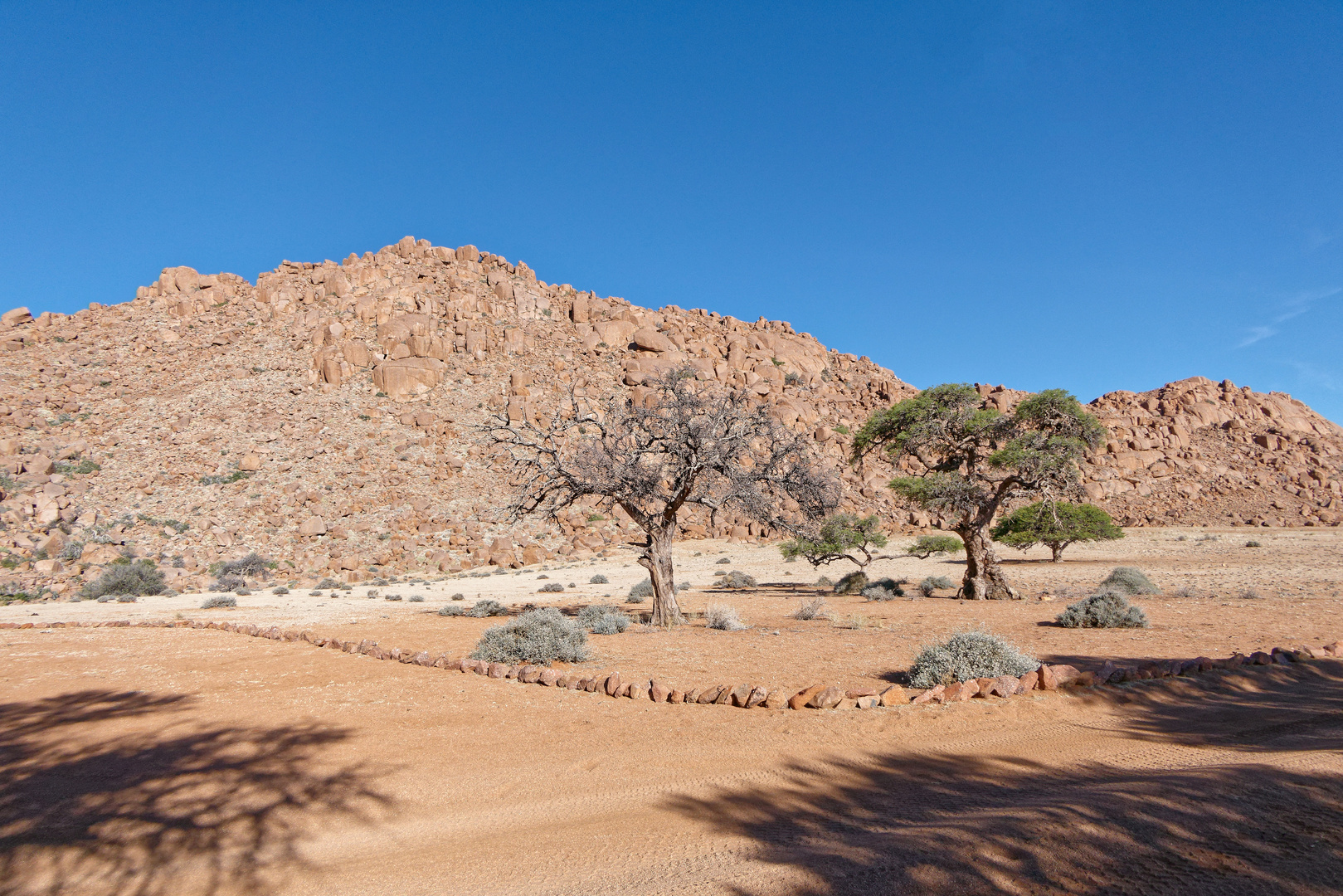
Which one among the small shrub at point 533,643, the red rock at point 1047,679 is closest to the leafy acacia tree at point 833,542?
the small shrub at point 533,643

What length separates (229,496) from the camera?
A: 38562 mm

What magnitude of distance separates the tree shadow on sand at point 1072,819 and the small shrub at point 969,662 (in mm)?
1799

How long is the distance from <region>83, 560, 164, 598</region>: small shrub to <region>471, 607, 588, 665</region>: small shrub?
83.1ft

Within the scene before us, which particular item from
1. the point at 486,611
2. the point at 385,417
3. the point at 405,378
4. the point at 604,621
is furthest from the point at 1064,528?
the point at 405,378

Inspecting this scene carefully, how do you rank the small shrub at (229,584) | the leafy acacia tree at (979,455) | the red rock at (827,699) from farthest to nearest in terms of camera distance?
the small shrub at (229,584)
the leafy acacia tree at (979,455)
the red rock at (827,699)

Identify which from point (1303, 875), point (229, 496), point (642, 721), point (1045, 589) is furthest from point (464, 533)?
point (1303, 875)

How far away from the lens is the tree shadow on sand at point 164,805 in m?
4.27

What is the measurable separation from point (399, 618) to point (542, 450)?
7.18 meters

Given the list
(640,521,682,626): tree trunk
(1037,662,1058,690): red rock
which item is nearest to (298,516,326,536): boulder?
(640,521,682,626): tree trunk

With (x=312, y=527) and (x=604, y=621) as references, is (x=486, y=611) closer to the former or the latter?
(x=604, y=621)

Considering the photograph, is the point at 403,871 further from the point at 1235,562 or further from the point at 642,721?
the point at 1235,562

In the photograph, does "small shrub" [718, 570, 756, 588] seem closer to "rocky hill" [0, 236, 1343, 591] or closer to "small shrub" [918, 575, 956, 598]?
"small shrub" [918, 575, 956, 598]

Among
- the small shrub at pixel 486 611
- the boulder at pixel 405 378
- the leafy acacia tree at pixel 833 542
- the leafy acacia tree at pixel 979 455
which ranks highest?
the boulder at pixel 405 378

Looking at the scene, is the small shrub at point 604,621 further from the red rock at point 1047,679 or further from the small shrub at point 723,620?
the red rock at point 1047,679
